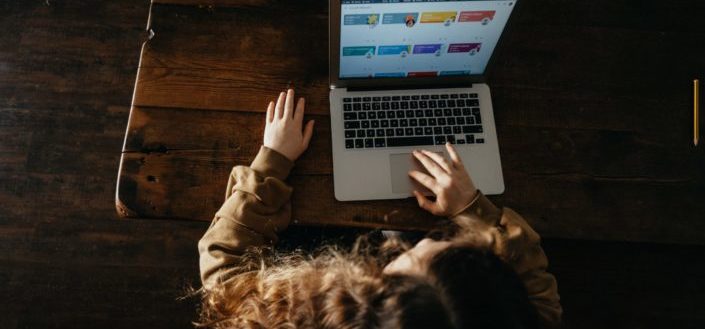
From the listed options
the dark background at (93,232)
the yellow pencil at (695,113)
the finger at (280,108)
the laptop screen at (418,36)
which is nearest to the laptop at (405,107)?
the laptop screen at (418,36)

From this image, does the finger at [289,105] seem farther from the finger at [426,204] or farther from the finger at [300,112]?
the finger at [426,204]

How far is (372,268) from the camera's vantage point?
2.84 feet

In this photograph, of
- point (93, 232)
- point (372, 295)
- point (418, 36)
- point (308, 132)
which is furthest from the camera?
point (93, 232)

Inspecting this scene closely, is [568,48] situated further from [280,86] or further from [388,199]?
[280,86]

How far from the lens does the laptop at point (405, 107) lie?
0.96 m

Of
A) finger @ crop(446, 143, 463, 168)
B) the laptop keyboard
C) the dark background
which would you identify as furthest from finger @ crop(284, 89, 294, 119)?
the dark background

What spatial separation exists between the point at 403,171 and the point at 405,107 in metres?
0.14

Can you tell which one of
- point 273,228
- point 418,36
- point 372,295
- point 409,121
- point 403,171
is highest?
point 418,36

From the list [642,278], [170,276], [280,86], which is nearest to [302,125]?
[280,86]

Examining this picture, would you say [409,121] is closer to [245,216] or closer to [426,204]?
[426,204]

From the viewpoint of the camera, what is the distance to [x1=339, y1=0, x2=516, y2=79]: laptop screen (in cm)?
86

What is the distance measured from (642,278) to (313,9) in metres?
1.46

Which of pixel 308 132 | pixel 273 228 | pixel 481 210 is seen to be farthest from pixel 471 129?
pixel 273 228

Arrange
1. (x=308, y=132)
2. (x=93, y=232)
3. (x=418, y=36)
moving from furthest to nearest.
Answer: (x=93, y=232), (x=308, y=132), (x=418, y=36)
